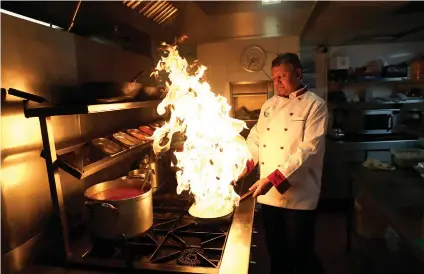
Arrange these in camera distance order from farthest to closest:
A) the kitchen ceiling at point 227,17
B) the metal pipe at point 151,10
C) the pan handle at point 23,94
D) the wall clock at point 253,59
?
the wall clock at point 253,59, the metal pipe at point 151,10, the kitchen ceiling at point 227,17, the pan handle at point 23,94

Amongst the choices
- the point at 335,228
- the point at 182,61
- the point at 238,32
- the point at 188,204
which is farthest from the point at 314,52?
the point at 188,204

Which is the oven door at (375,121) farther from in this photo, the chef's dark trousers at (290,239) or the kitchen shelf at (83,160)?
the kitchen shelf at (83,160)

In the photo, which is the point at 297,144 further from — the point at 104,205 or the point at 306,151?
the point at 104,205

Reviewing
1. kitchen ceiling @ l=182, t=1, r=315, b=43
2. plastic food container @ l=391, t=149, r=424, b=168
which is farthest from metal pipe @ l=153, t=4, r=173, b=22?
plastic food container @ l=391, t=149, r=424, b=168

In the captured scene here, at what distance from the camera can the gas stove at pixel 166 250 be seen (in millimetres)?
1190

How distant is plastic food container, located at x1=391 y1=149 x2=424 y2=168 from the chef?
51.2 inches

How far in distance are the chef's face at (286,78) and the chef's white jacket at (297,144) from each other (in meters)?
0.05

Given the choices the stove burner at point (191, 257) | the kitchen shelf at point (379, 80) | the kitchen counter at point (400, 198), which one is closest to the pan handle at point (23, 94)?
the stove burner at point (191, 257)

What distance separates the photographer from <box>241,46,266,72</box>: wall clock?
144 inches

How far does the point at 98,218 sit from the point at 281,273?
4.84 feet

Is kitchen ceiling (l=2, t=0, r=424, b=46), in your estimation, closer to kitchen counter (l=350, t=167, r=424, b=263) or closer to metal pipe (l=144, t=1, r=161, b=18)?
metal pipe (l=144, t=1, r=161, b=18)

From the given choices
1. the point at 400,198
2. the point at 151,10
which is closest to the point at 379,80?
the point at 400,198

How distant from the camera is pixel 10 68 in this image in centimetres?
126

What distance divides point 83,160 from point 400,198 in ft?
6.74
